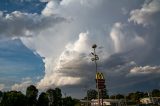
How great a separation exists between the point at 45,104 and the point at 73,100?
107 feet

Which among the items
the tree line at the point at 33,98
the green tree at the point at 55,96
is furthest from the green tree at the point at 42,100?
the green tree at the point at 55,96

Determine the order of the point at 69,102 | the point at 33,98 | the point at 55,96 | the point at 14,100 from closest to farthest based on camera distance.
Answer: the point at 14,100 → the point at 33,98 → the point at 69,102 → the point at 55,96

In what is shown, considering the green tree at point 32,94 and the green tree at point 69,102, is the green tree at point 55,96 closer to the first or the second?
the green tree at point 69,102

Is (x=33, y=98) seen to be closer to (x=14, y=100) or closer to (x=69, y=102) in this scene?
(x=14, y=100)

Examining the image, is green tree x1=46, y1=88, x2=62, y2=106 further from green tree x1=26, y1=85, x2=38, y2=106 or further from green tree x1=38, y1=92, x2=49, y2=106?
green tree x1=26, y1=85, x2=38, y2=106

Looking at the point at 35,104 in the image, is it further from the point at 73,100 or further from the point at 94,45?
the point at 94,45

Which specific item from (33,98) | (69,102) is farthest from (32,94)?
(69,102)

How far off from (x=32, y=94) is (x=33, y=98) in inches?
86.3

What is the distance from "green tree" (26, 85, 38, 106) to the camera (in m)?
154

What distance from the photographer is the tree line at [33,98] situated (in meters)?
135

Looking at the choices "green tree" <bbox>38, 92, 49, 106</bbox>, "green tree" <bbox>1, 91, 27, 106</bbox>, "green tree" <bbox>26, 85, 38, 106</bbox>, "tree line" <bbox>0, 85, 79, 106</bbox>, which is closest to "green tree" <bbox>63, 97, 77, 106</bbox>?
"tree line" <bbox>0, 85, 79, 106</bbox>

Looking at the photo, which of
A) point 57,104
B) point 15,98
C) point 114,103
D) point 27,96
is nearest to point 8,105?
point 15,98

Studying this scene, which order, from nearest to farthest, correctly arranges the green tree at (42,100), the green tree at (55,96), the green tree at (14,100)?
the green tree at (14,100), the green tree at (42,100), the green tree at (55,96)

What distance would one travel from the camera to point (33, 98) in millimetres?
156750
